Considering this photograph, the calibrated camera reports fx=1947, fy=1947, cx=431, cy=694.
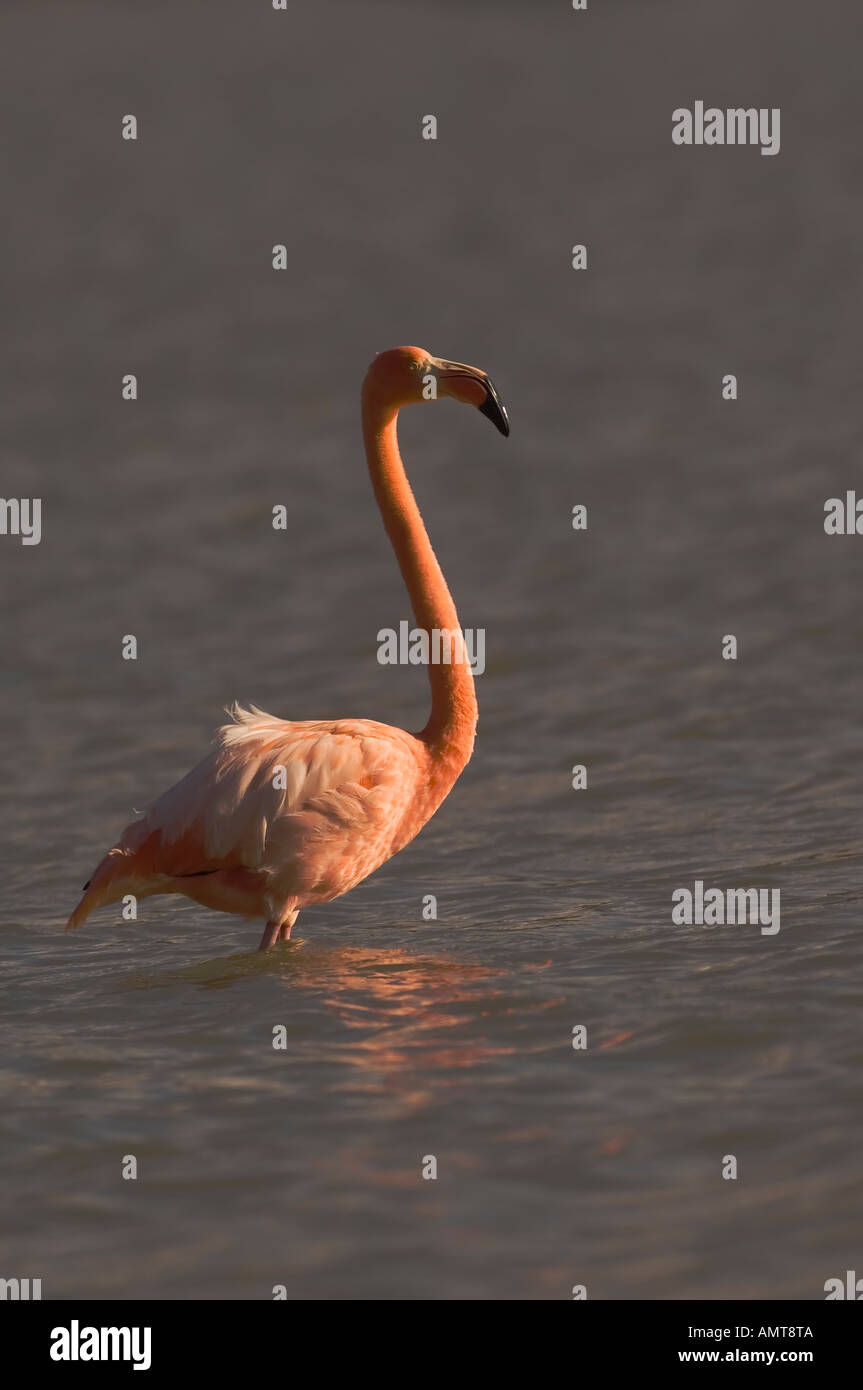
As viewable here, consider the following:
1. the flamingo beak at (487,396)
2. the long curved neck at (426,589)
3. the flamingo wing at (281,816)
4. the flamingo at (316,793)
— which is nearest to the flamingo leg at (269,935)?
the flamingo at (316,793)

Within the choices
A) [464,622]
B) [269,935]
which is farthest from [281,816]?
[464,622]

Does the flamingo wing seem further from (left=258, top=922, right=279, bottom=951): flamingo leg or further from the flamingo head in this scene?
the flamingo head

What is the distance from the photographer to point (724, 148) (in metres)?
28.2

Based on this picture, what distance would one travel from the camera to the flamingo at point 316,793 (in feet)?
26.7

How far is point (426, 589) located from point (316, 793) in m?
1.11

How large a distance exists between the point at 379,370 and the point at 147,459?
1082 cm

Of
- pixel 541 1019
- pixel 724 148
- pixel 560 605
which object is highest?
pixel 724 148

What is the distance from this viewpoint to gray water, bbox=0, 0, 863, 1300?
6168 millimetres

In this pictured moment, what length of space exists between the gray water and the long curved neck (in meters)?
0.96

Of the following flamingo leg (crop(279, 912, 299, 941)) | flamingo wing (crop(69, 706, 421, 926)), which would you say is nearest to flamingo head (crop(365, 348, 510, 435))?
flamingo wing (crop(69, 706, 421, 926))

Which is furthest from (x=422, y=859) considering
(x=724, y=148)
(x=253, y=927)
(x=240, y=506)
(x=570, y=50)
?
(x=570, y=50)

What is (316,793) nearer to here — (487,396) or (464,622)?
(487,396)

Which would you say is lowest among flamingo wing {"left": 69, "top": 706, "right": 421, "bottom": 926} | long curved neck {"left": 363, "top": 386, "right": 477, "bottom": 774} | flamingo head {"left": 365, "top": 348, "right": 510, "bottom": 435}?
flamingo wing {"left": 69, "top": 706, "right": 421, "bottom": 926}
